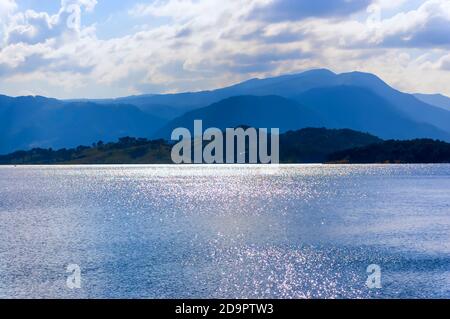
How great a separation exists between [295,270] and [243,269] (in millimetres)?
7166

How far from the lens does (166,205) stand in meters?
199

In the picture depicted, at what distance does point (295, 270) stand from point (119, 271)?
24279mm

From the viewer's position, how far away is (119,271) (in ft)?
283

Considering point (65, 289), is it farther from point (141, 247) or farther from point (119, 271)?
point (141, 247)

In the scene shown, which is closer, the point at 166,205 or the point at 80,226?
the point at 80,226

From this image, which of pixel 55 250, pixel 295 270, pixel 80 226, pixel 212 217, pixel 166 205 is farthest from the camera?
pixel 166 205

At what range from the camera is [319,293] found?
240 feet
